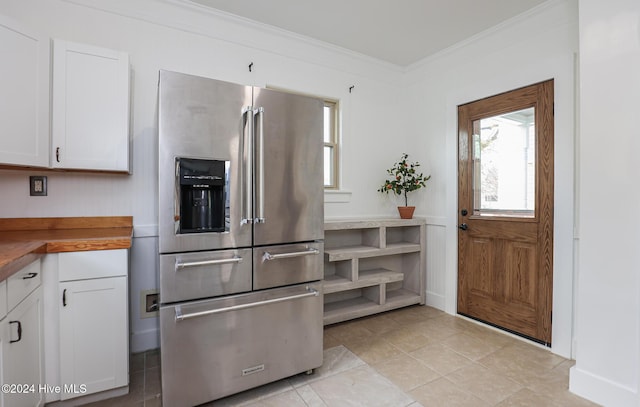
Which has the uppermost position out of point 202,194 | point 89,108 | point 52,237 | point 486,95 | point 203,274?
point 486,95

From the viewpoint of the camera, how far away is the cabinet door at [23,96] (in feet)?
5.54

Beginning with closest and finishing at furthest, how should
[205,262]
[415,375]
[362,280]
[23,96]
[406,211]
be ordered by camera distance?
[205,262], [23,96], [415,375], [362,280], [406,211]

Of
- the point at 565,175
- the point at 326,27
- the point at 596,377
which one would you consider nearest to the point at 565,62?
the point at 565,175

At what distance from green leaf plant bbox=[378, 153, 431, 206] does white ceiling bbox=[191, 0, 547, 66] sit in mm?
1238

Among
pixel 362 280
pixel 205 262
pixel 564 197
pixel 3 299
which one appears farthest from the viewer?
pixel 362 280

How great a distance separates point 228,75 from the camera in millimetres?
2664

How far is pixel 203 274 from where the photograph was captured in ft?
5.49

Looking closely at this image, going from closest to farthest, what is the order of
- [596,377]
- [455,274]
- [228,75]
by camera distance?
[596,377] → [228,75] → [455,274]

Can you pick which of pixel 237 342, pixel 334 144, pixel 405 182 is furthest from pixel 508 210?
pixel 237 342

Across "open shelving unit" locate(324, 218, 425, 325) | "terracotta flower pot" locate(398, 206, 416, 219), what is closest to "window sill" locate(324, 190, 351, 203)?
"open shelving unit" locate(324, 218, 425, 325)

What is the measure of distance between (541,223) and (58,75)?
3589mm

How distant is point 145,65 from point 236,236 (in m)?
1.64

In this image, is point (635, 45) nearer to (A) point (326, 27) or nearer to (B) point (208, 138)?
(A) point (326, 27)

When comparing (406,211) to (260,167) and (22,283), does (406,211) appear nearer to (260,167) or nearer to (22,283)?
(260,167)
